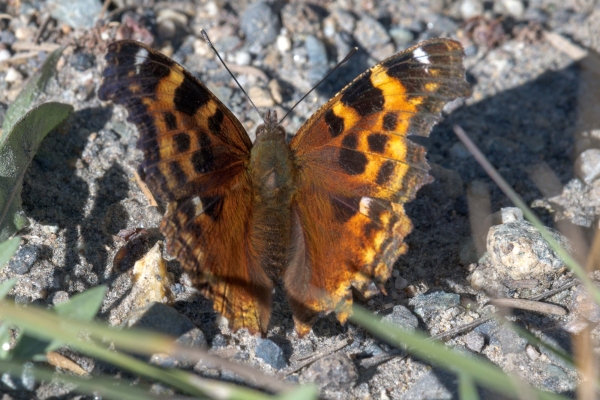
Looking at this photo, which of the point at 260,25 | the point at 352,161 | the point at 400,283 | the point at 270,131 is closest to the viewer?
the point at 352,161

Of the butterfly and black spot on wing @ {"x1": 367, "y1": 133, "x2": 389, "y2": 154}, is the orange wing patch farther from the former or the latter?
black spot on wing @ {"x1": 367, "y1": 133, "x2": 389, "y2": 154}

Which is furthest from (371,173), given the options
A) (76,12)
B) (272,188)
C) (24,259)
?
(76,12)

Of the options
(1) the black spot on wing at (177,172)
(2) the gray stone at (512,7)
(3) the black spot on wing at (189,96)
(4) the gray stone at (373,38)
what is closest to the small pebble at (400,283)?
(1) the black spot on wing at (177,172)

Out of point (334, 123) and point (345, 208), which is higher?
point (334, 123)

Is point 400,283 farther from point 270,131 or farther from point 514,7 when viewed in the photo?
Result: point 514,7

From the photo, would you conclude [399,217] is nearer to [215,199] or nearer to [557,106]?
[215,199]

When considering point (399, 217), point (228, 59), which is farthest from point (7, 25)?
point (399, 217)

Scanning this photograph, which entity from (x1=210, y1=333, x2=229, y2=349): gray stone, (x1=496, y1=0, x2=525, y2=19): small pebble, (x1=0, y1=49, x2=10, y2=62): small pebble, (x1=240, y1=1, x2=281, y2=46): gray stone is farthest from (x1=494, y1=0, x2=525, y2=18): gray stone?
(x1=0, y1=49, x2=10, y2=62): small pebble
